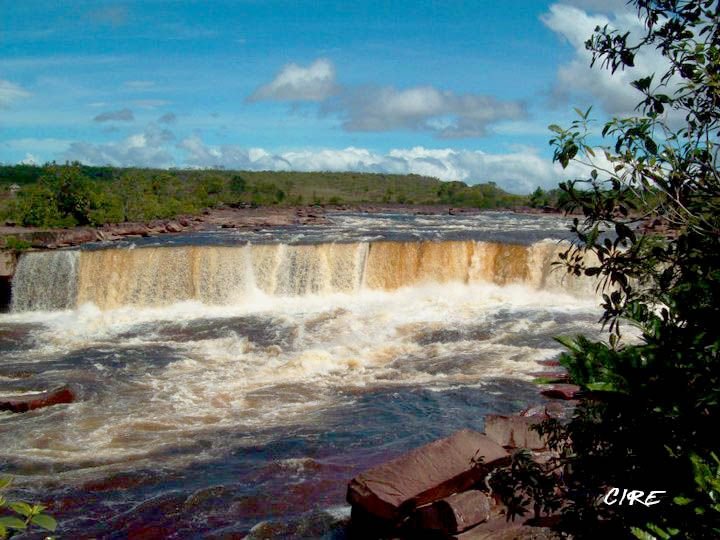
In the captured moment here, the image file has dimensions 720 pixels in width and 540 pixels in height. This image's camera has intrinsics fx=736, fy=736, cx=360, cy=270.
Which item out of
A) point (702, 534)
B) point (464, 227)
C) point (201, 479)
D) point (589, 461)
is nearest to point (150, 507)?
point (201, 479)

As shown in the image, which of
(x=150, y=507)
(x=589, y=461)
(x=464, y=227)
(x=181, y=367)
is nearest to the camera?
(x=589, y=461)

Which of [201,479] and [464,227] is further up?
[464,227]

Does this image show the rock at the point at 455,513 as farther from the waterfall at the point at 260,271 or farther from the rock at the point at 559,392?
the waterfall at the point at 260,271

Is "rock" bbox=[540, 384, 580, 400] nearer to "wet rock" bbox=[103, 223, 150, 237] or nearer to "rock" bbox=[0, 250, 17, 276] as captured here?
"rock" bbox=[0, 250, 17, 276]

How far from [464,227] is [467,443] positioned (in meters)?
22.0

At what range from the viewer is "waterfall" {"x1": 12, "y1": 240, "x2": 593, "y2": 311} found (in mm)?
18547

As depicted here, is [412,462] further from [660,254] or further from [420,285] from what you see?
[420,285]

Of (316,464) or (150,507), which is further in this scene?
(316,464)

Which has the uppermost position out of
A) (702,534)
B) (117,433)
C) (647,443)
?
(647,443)

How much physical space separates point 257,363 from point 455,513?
8.14 m

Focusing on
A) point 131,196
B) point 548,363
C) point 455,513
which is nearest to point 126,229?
point 131,196

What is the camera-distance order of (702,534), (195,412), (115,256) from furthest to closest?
(115,256)
(195,412)
(702,534)

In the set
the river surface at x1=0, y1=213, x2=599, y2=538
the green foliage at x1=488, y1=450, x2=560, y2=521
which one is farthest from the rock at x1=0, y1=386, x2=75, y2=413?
the green foliage at x1=488, y1=450, x2=560, y2=521

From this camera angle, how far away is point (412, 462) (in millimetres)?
6020
